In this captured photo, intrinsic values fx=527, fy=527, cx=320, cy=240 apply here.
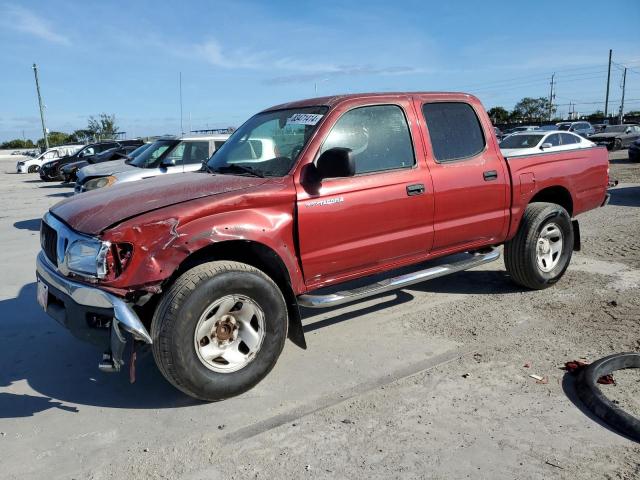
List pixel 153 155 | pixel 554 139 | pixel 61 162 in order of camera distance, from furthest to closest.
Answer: pixel 61 162 → pixel 554 139 → pixel 153 155

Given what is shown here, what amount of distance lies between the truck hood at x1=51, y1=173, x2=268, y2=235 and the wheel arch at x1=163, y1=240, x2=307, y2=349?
376 millimetres

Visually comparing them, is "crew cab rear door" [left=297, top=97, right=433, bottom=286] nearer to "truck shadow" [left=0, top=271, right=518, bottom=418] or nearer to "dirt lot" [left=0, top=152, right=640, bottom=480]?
"dirt lot" [left=0, top=152, right=640, bottom=480]

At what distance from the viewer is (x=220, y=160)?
4605 mm

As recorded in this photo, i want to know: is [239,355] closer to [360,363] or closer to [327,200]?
Result: [360,363]

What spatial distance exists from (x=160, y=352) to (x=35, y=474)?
87cm

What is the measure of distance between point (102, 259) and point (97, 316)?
37cm

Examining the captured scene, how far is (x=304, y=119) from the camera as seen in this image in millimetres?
4215

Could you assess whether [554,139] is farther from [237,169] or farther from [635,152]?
[237,169]

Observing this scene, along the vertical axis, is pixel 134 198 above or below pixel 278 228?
above

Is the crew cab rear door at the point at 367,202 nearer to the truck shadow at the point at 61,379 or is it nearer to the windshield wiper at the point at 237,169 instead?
the windshield wiper at the point at 237,169

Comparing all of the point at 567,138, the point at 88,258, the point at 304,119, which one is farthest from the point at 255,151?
the point at 567,138

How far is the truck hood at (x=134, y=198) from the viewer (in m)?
3.34

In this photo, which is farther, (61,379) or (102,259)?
(61,379)

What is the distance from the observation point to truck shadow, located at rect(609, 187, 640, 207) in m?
11.0
